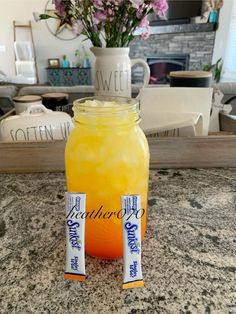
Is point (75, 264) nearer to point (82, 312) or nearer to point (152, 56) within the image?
point (82, 312)

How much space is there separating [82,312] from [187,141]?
0.42 m

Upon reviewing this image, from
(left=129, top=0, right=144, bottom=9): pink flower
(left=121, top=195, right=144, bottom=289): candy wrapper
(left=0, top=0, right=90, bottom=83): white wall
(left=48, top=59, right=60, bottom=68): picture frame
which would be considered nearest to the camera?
(left=121, top=195, right=144, bottom=289): candy wrapper

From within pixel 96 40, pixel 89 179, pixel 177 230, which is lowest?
pixel 177 230

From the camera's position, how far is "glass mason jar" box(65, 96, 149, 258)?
0.33 metres

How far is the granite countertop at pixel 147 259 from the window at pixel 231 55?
11.3 feet

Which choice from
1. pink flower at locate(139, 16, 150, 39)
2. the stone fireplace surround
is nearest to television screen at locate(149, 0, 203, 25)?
the stone fireplace surround

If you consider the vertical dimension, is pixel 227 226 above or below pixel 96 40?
below

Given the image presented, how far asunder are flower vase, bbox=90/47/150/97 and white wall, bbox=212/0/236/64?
11.3 ft

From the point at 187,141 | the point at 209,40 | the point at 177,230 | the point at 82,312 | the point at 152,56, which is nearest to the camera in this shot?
the point at 82,312

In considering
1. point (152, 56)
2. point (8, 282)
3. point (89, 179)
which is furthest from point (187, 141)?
point (152, 56)

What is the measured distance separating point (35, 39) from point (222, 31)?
3.12 metres

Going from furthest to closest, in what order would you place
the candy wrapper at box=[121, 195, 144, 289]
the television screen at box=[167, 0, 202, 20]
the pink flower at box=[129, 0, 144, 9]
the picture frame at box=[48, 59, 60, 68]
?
1. the picture frame at box=[48, 59, 60, 68]
2. the television screen at box=[167, 0, 202, 20]
3. the pink flower at box=[129, 0, 144, 9]
4. the candy wrapper at box=[121, 195, 144, 289]

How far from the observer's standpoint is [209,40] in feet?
12.1

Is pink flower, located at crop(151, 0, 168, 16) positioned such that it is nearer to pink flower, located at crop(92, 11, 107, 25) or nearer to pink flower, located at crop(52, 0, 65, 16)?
pink flower, located at crop(92, 11, 107, 25)
